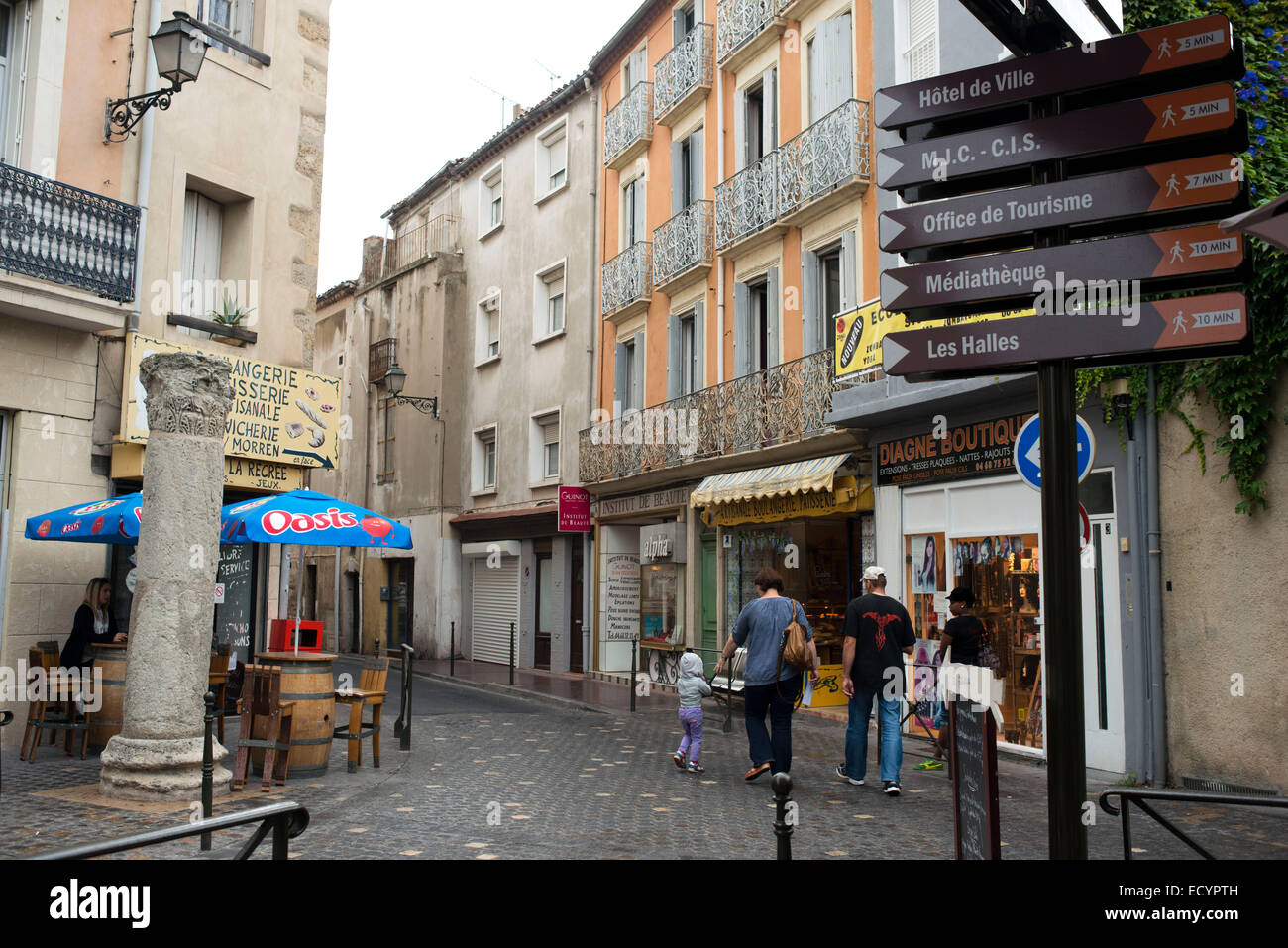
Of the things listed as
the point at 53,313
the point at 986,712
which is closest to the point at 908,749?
the point at 986,712

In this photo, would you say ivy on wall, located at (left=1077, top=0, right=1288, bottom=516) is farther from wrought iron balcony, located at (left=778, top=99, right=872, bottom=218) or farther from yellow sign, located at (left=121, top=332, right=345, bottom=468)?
yellow sign, located at (left=121, top=332, right=345, bottom=468)

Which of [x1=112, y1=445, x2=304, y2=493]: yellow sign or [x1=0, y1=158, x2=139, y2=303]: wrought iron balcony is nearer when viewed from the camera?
[x1=0, y1=158, x2=139, y2=303]: wrought iron balcony

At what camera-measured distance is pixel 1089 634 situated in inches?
437

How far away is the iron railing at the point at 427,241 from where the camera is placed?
1197 inches

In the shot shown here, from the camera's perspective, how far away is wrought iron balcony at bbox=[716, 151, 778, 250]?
18078 mm

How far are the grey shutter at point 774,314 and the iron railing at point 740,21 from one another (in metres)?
4.22

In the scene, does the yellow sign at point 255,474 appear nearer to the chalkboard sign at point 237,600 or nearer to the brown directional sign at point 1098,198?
the chalkboard sign at point 237,600

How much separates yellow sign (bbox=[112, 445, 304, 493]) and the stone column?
181 inches

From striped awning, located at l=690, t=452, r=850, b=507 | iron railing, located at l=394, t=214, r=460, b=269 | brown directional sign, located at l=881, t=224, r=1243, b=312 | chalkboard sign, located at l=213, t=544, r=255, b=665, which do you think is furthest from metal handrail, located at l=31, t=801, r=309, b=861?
iron railing, located at l=394, t=214, r=460, b=269

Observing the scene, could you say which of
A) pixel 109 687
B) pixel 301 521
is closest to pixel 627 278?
pixel 301 521
